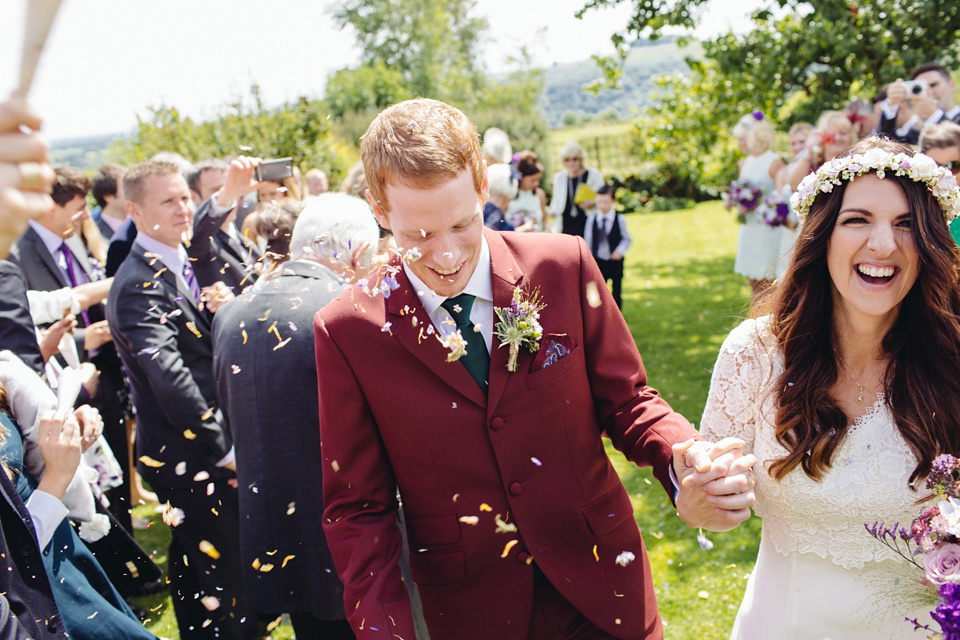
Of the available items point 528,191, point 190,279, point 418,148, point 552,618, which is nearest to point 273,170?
point 190,279

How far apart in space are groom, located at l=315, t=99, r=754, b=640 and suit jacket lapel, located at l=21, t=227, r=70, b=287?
3.95 m

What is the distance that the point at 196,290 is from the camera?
14.8ft

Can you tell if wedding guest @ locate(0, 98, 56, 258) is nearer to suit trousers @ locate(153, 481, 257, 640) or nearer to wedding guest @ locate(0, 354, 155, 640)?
wedding guest @ locate(0, 354, 155, 640)

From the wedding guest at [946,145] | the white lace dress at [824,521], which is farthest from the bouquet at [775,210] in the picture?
the white lace dress at [824,521]

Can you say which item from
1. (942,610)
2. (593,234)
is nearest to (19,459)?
(942,610)

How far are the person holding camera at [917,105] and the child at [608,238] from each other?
3.27 metres

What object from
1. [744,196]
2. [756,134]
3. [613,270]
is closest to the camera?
[744,196]

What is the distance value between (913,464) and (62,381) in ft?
11.4

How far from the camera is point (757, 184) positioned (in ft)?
29.0

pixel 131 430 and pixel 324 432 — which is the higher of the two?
pixel 324 432

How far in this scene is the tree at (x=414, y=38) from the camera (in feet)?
139

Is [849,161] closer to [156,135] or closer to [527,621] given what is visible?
[527,621]

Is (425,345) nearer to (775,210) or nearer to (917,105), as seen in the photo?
(917,105)

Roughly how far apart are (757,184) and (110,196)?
702cm
